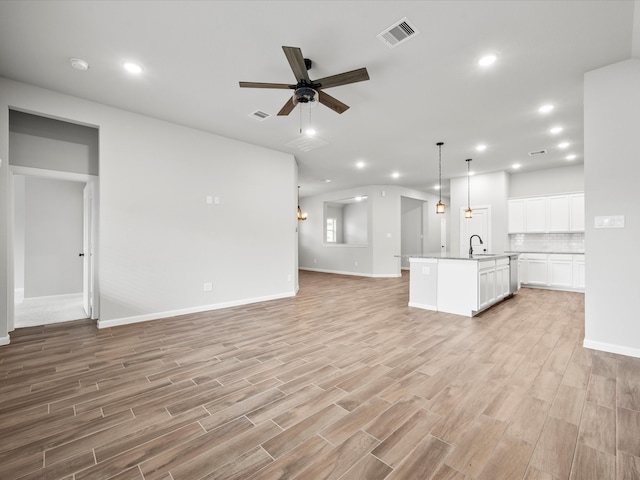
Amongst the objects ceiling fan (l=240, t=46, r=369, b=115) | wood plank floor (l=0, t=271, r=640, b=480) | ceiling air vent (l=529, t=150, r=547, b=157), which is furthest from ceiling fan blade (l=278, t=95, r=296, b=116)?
ceiling air vent (l=529, t=150, r=547, b=157)

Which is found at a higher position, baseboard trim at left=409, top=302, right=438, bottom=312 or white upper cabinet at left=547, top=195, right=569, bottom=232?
white upper cabinet at left=547, top=195, right=569, bottom=232

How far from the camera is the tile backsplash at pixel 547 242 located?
277 inches

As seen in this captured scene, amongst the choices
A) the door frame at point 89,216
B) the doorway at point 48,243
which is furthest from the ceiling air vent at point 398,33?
the doorway at point 48,243

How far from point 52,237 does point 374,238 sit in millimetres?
8242

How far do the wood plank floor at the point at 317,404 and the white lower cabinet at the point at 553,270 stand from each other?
3.80 m

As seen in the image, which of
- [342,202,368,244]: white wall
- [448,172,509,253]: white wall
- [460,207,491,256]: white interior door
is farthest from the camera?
[342,202,368,244]: white wall

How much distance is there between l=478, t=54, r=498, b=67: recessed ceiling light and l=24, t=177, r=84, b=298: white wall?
7681mm

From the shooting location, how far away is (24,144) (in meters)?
3.80

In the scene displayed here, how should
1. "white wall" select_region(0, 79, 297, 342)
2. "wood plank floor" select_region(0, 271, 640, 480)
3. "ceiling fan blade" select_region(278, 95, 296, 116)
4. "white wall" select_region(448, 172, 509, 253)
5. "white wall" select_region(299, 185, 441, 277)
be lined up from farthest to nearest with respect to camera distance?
"white wall" select_region(299, 185, 441, 277), "white wall" select_region(448, 172, 509, 253), "white wall" select_region(0, 79, 297, 342), "ceiling fan blade" select_region(278, 95, 296, 116), "wood plank floor" select_region(0, 271, 640, 480)

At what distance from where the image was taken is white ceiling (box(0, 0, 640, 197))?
7.80 ft

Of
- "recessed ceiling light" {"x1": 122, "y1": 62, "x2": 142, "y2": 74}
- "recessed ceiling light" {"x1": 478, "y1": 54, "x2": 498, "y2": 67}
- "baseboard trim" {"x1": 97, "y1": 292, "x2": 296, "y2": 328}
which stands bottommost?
"baseboard trim" {"x1": 97, "y1": 292, "x2": 296, "y2": 328}

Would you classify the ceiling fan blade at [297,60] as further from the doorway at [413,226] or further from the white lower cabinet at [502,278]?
the doorway at [413,226]

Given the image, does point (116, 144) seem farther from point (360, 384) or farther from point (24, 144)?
point (360, 384)

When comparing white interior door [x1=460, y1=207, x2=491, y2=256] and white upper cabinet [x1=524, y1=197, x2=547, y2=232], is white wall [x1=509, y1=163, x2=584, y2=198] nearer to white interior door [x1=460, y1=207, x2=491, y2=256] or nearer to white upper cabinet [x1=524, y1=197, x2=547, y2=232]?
white upper cabinet [x1=524, y1=197, x2=547, y2=232]
